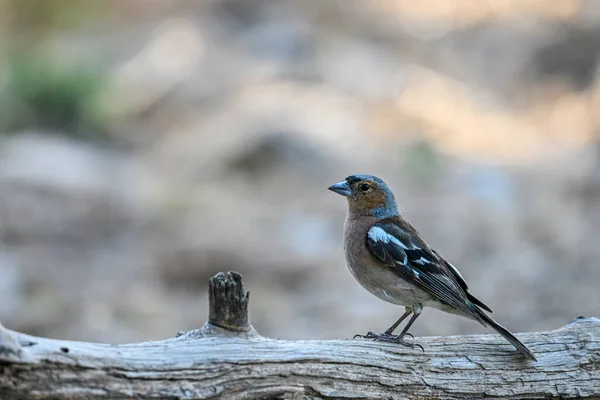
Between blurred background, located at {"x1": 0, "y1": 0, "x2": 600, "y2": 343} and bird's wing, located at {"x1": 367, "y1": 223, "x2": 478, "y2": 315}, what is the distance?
411cm

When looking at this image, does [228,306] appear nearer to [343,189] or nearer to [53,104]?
[343,189]

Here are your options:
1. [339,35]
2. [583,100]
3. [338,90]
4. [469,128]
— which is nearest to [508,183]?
A: [469,128]

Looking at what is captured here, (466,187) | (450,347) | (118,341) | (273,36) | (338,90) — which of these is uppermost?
(273,36)

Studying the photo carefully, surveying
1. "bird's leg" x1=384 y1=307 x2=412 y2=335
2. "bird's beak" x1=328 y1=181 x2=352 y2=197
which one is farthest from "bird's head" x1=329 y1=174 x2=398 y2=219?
"bird's leg" x1=384 y1=307 x2=412 y2=335

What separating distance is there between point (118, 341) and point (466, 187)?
5846 millimetres

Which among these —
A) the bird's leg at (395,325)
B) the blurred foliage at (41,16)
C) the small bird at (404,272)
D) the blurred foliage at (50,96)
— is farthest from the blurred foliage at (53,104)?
the bird's leg at (395,325)

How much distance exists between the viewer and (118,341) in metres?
9.15

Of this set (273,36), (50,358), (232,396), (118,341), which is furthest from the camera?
(273,36)

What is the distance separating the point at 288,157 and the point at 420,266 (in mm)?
8503

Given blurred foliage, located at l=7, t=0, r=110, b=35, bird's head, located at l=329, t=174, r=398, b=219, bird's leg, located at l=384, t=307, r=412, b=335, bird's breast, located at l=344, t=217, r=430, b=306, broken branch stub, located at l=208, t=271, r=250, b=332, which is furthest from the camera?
blurred foliage, located at l=7, t=0, r=110, b=35

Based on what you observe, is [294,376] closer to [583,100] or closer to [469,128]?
[469,128]

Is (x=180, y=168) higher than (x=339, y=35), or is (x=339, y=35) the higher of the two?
(x=339, y=35)

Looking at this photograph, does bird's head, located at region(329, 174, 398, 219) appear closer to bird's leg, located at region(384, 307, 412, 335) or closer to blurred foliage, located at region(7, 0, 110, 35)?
bird's leg, located at region(384, 307, 412, 335)

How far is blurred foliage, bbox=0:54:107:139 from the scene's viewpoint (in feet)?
51.6
